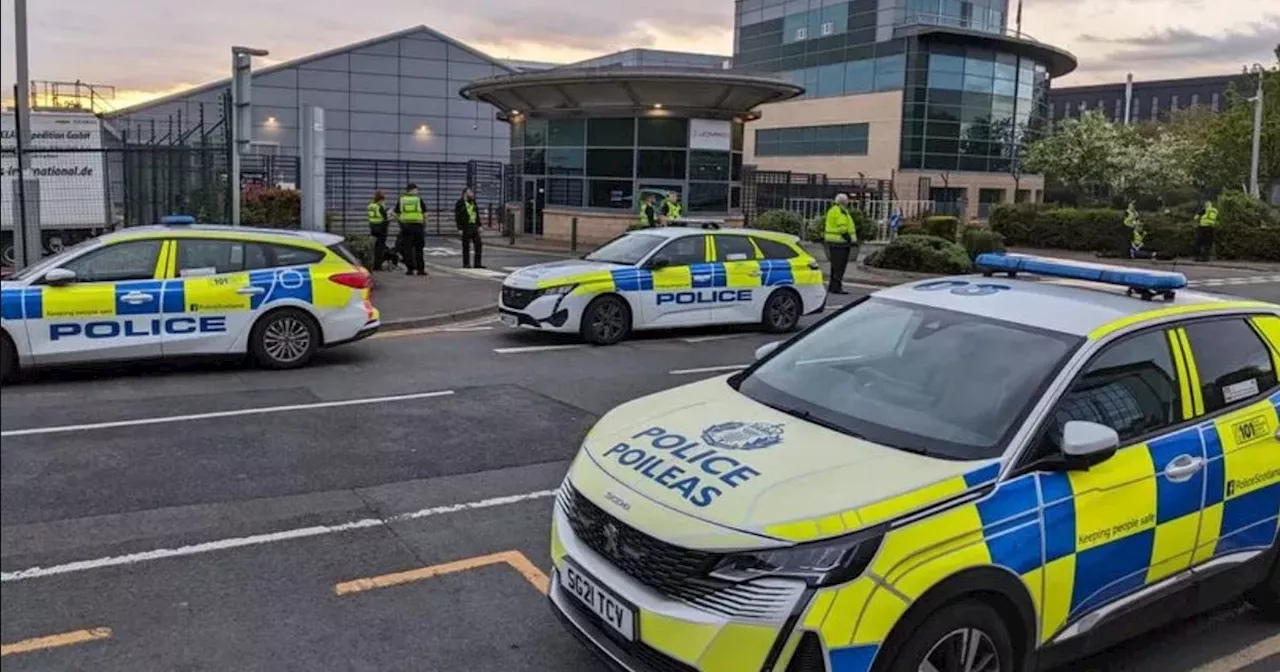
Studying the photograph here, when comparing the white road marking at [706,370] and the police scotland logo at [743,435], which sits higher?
the police scotland logo at [743,435]

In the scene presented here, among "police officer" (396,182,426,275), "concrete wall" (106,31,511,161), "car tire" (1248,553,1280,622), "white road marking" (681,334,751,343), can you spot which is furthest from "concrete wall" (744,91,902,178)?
"car tire" (1248,553,1280,622)

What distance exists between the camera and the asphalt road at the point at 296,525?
14.2 feet

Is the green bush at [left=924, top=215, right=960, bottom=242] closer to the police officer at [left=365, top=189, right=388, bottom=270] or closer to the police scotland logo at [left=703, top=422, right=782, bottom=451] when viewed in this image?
the police officer at [left=365, top=189, right=388, bottom=270]

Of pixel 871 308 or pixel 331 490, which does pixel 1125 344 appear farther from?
pixel 331 490

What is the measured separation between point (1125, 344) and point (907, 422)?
101 centimetres

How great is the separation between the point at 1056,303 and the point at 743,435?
5.53 ft

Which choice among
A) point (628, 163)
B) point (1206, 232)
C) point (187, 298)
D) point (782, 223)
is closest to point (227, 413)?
point (187, 298)

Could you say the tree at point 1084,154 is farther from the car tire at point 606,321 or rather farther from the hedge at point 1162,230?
the car tire at point 606,321

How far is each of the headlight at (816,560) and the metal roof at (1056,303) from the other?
161cm

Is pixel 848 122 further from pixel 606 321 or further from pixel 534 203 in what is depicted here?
pixel 606 321

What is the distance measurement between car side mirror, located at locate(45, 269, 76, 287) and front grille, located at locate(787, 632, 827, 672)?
28.5 feet

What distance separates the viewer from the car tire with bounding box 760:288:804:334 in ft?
46.6

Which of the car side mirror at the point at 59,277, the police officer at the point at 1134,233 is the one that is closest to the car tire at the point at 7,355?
the car side mirror at the point at 59,277

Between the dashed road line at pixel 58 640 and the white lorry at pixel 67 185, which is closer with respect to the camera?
the dashed road line at pixel 58 640
